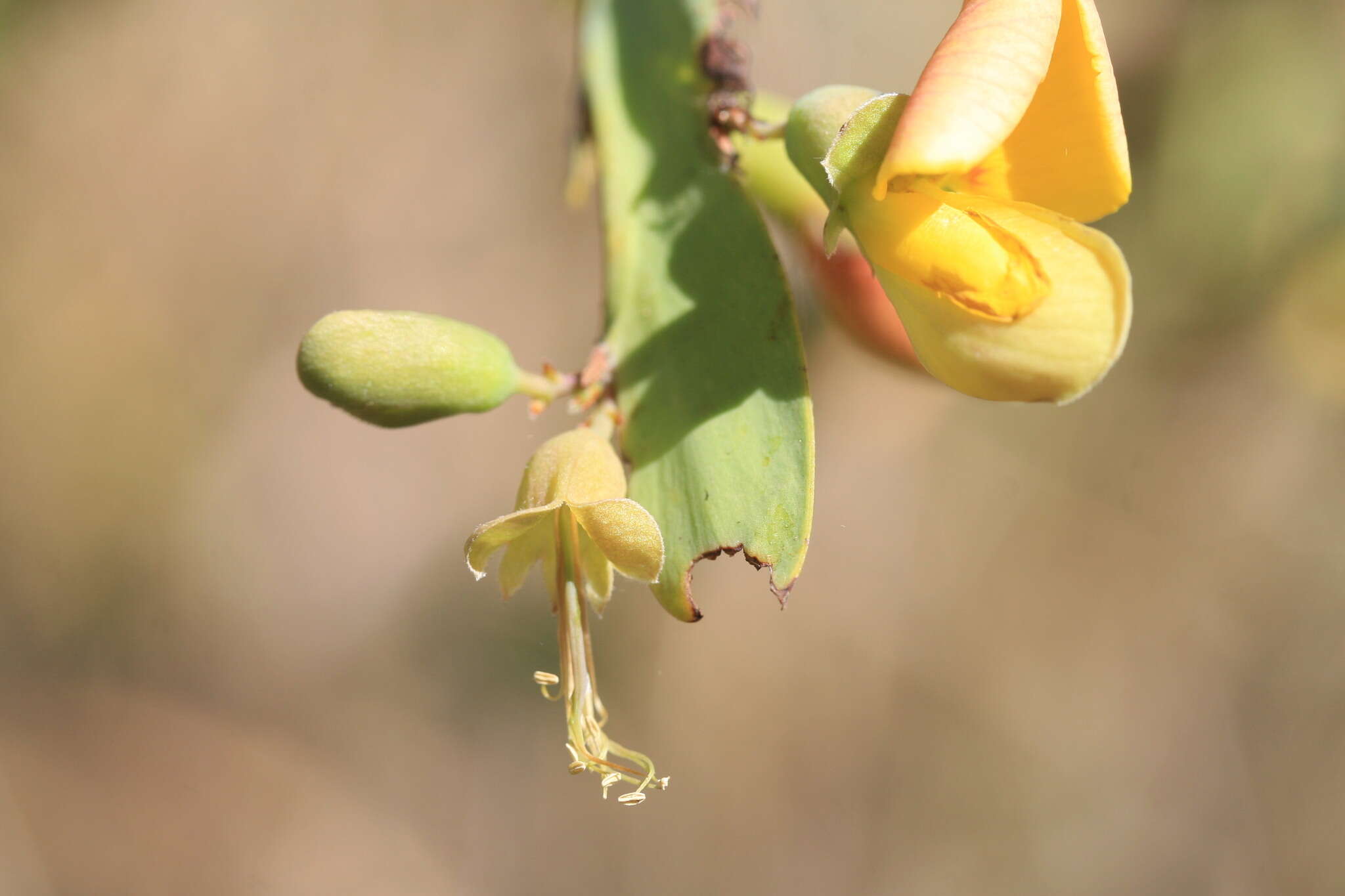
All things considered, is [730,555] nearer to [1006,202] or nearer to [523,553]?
[523,553]

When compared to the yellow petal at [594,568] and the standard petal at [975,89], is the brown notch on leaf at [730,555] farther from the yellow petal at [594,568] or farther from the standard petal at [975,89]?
the standard petal at [975,89]

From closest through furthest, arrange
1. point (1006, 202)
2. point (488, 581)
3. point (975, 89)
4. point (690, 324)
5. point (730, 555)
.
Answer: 1. point (975, 89)
2. point (1006, 202)
3. point (730, 555)
4. point (690, 324)
5. point (488, 581)

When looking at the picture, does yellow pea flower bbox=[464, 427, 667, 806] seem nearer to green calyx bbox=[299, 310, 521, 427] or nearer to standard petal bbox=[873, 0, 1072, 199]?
green calyx bbox=[299, 310, 521, 427]

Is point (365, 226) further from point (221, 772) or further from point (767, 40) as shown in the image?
point (221, 772)

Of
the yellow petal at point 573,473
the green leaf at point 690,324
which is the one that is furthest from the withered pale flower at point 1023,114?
the yellow petal at point 573,473

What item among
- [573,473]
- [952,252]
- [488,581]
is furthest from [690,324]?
[488,581]
